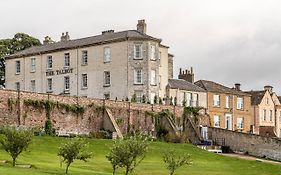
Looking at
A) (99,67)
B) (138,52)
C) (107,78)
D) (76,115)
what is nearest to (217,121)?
(138,52)

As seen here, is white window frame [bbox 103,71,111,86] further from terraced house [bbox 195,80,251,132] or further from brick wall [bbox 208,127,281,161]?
brick wall [bbox 208,127,281,161]

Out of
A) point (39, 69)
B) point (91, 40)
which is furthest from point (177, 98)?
point (39, 69)

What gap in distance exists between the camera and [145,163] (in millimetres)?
51531

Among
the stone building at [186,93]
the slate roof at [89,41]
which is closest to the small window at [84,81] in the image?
the slate roof at [89,41]

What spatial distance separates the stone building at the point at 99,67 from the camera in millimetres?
80375

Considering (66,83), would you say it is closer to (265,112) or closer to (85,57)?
(85,57)

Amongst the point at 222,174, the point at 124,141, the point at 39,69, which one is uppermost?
the point at 39,69

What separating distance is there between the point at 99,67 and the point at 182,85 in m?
12.4

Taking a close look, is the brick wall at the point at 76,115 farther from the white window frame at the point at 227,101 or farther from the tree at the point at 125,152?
the tree at the point at 125,152

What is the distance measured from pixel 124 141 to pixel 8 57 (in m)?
56.4

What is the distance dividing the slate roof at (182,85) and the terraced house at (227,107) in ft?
5.44

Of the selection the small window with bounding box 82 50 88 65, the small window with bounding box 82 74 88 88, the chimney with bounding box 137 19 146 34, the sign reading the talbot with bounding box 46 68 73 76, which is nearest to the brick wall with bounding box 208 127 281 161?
the chimney with bounding box 137 19 146 34

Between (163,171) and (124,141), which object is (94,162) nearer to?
(163,171)

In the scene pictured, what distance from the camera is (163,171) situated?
4628 cm
